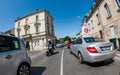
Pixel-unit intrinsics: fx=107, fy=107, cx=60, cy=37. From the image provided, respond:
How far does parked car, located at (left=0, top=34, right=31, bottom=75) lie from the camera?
10.8 feet

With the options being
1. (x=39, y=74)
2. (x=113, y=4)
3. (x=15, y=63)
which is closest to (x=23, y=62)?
(x=15, y=63)

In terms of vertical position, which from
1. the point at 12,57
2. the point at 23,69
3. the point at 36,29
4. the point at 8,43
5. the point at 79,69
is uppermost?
the point at 36,29

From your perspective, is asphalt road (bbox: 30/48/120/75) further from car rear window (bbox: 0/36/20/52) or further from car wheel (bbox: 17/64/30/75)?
car rear window (bbox: 0/36/20/52)

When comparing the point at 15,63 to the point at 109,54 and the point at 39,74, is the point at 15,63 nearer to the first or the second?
the point at 39,74

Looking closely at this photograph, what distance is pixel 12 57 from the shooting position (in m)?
3.59

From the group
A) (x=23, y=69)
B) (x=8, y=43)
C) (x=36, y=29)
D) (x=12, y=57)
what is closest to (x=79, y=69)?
(x=23, y=69)

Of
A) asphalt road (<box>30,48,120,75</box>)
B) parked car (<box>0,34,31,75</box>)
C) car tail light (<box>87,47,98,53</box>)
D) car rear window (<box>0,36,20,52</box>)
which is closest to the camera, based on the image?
parked car (<box>0,34,31,75</box>)

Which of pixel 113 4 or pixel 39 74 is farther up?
pixel 113 4

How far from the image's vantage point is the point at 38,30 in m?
33.6

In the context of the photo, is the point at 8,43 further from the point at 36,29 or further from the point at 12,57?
the point at 36,29

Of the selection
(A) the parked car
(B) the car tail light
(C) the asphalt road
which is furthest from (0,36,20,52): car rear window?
(B) the car tail light

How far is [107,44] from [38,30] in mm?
29661

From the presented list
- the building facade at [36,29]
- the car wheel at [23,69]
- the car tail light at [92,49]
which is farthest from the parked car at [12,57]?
the building facade at [36,29]

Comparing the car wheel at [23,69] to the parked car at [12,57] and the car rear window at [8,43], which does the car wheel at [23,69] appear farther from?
the car rear window at [8,43]
